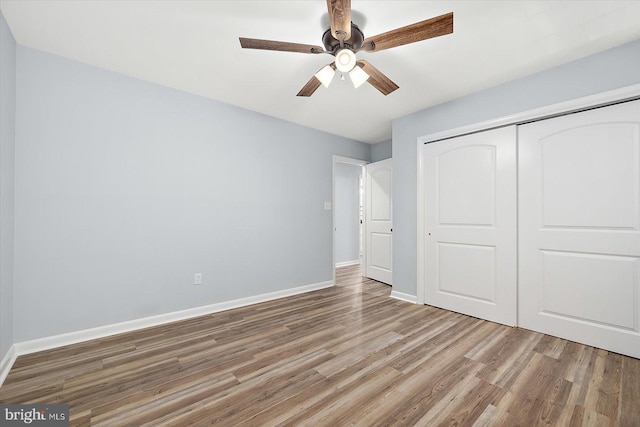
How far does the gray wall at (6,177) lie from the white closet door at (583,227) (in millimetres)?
4385

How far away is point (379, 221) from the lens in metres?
4.71

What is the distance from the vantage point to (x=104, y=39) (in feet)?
6.93

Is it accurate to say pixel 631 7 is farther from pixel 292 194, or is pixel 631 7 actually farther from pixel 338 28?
pixel 292 194

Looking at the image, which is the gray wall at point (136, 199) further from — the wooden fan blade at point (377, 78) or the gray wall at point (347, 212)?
the gray wall at point (347, 212)

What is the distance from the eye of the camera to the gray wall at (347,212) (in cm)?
634

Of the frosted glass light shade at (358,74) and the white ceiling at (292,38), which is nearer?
the white ceiling at (292,38)

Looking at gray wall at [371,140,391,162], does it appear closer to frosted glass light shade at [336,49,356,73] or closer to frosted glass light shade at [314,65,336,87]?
frosted glass light shade at [314,65,336,87]

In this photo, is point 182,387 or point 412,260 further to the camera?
point 412,260

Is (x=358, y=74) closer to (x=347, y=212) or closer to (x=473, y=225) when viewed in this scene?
(x=473, y=225)

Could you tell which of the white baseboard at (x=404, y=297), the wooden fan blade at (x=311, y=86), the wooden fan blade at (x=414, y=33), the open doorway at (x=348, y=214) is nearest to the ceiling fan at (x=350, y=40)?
the wooden fan blade at (x=414, y=33)

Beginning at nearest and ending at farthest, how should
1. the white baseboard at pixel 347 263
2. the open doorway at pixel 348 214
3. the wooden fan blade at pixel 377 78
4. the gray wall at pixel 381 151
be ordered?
the wooden fan blade at pixel 377 78, the gray wall at pixel 381 151, the white baseboard at pixel 347 263, the open doorway at pixel 348 214

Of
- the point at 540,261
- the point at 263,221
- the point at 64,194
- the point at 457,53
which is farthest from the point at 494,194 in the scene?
the point at 64,194

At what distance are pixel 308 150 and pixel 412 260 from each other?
86.6 inches

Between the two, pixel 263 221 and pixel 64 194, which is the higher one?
pixel 64 194
